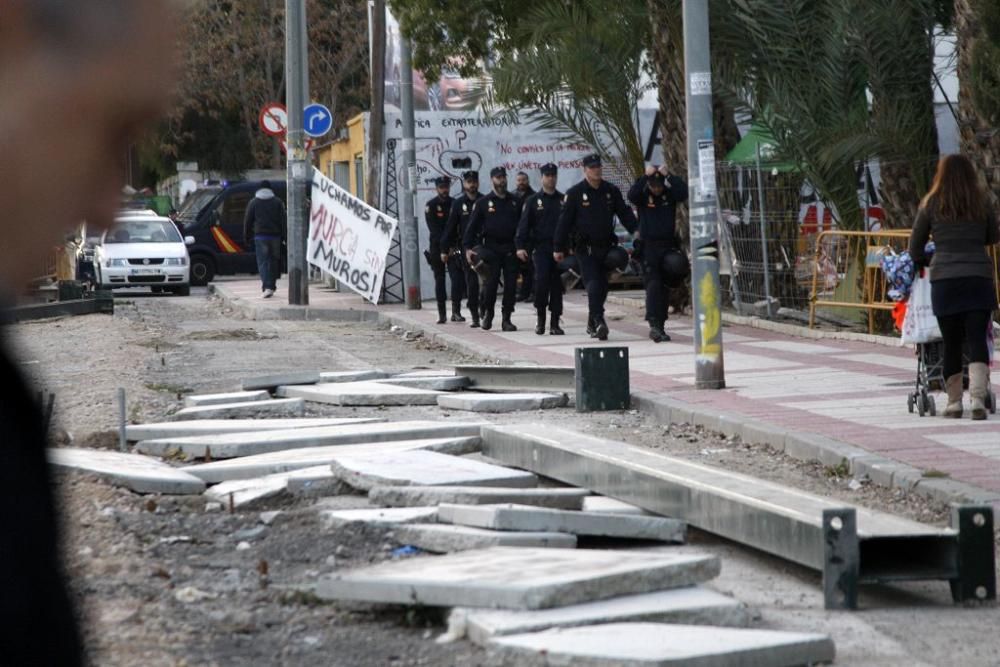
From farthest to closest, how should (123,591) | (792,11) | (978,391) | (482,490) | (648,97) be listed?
(648,97)
(792,11)
(978,391)
(482,490)
(123,591)

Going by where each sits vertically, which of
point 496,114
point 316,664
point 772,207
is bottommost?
point 316,664

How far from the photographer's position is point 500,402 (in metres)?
12.1

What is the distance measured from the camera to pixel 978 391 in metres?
9.90

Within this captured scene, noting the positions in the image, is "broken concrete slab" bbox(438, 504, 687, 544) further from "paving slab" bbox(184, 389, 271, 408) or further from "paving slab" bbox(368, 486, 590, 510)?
"paving slab" bbox(184, 389, 271, 408)

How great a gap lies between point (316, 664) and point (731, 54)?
15.7 meters

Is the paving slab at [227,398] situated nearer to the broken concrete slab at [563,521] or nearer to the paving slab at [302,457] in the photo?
the paving slab at [302,457]

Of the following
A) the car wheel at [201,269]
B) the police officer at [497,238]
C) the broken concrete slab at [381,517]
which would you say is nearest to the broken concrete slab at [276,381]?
the broken concrete slab at [381,517]

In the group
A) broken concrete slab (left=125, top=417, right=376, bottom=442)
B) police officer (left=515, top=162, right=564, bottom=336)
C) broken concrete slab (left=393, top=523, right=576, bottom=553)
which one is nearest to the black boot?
police officer (left=515, top=162, right=564, bottom=336)

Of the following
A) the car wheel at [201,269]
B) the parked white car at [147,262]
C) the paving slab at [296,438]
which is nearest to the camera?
the paving slab at [296,438]

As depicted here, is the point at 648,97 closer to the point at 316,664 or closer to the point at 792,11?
the point at 792,11

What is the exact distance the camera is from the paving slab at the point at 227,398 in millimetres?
12102

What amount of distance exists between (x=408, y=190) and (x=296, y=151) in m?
2.96

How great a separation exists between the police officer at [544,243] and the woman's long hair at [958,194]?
28.2 feet

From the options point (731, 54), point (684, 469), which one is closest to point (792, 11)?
point (731, 54)
